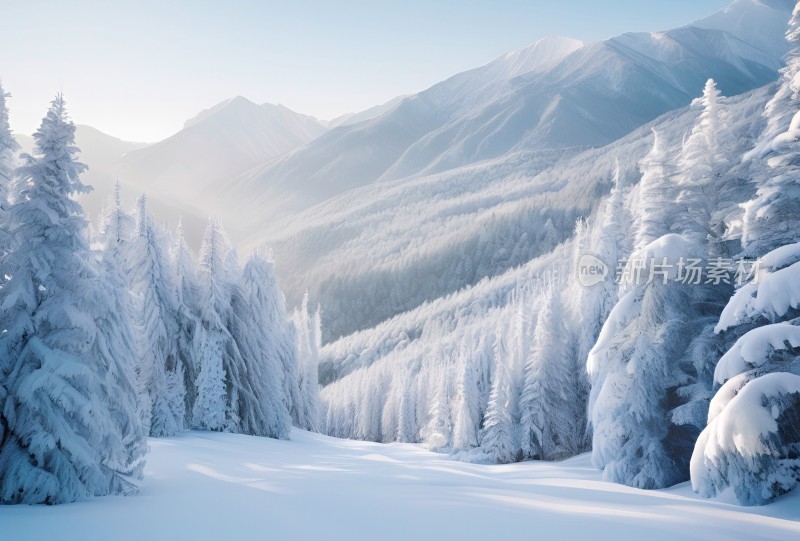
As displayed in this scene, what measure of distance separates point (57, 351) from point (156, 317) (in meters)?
14.8

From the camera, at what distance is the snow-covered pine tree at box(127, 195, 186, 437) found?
22031 millimetres

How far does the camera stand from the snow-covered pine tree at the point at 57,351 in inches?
348

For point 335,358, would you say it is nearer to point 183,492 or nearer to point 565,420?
point 565,420

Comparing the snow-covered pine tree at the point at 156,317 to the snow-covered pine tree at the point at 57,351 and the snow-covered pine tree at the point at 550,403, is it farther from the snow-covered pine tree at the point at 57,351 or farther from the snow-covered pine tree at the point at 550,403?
the snow-covered pine tree at the point at 550,403

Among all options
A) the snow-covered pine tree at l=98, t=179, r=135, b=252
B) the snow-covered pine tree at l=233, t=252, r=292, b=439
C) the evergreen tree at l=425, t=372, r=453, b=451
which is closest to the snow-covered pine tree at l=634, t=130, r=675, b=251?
the snow-covered pine tree at l=233, t=252, r=292, b=439

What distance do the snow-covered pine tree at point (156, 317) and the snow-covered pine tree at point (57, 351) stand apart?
12029mm

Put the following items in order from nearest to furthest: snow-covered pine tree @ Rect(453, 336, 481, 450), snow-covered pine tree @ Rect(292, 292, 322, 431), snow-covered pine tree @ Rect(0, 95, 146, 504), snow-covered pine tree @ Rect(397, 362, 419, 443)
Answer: snow-covered pine tree @ Rect(0, 95, 146, 504)
snow-covered pine tree @ Rect(453, 336, 481, 450)
snow-covered pine tree @ Rect(292, 292, 322, 431)
snow-covered pine tree @ Rect(397, 362, 419, 443)

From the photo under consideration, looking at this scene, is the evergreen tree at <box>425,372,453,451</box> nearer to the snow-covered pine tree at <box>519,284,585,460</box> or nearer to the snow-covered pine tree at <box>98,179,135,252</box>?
the snow-covered pine tree at <box>519,284,585,460</box>

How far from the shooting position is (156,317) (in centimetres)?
2325

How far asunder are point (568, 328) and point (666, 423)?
1691 centimetres

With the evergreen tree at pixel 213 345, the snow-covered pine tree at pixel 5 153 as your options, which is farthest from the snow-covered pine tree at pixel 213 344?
the snow-covered pine tree at pixel 5 153

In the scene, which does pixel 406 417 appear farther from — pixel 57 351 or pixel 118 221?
pixel 57 351

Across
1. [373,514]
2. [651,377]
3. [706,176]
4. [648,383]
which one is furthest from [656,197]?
[373,514]

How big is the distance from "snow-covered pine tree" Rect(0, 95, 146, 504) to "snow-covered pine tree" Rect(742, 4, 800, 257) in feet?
44.8
